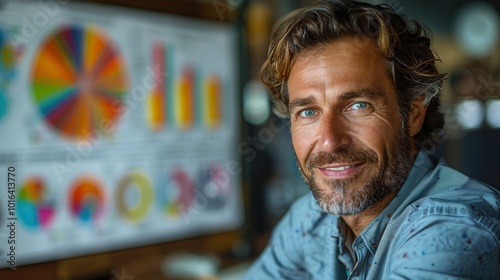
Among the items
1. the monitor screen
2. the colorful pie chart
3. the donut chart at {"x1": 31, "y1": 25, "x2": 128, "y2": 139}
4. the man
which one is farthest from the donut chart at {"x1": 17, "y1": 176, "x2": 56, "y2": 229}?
the man

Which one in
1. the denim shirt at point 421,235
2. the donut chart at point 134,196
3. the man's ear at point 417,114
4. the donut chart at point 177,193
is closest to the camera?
the denim shirt at point 421,235

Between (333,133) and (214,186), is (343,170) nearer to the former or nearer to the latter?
(333,133)

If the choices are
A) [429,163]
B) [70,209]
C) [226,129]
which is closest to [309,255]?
[429,163]

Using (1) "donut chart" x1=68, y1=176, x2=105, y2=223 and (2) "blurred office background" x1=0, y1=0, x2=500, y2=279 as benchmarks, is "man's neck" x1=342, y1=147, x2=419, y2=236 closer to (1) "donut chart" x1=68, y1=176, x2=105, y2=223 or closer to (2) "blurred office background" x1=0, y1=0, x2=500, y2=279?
(2) "blurred office background" x1=0, y1=0, x2=500, y2=279

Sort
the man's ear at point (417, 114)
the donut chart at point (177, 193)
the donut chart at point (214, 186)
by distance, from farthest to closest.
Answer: the donut chart at point (214, 186), the donut chart at point (177, 193), the man's ear at point (417, 114)

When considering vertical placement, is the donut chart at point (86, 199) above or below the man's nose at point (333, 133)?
below

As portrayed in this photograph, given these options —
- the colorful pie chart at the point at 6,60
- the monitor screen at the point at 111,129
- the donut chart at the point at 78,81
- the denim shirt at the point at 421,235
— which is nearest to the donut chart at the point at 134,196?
the monitor screen at the point at 111,129

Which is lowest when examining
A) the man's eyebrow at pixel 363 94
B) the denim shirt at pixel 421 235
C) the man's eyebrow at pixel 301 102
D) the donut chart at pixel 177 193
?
the donut chart at pixel 177 193

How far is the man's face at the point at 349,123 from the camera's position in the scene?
0.63 metres

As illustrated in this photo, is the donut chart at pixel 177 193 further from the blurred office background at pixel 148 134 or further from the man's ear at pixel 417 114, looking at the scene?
the man's ear at pixel 417 114

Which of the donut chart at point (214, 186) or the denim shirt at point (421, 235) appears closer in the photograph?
the denim shirt at point (421, 235)

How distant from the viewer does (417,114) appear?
0.69 m

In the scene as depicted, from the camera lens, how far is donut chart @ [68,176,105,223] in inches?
59.1

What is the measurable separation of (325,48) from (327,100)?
65 millimetres
